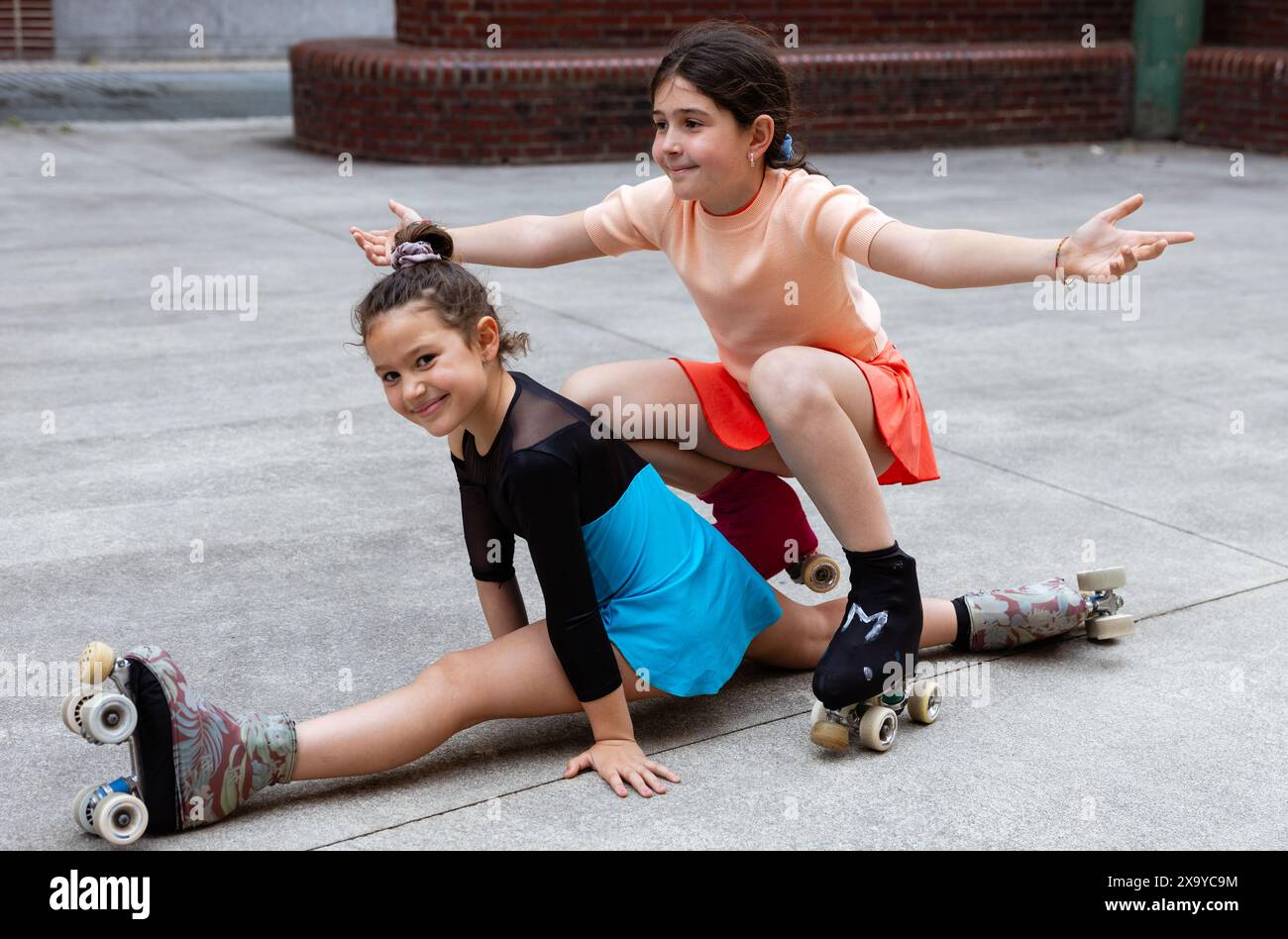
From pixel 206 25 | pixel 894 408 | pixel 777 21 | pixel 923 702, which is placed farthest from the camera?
pixel 206 25

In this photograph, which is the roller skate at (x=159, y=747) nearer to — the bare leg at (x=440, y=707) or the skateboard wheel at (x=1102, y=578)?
the bare leg at (x=440, y=707)

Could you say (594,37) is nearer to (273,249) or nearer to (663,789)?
(273,249)

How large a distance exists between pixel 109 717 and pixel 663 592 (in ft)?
3.03

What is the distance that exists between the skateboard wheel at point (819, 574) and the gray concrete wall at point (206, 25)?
16188 millimetres

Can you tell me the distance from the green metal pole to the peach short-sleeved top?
9.67 meters

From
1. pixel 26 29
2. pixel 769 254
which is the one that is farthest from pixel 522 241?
pixel 26 29

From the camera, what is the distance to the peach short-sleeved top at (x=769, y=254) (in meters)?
2.74

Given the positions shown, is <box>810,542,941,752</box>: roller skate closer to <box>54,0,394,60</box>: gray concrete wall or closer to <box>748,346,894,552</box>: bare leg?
<box>748,346,894,552</box>: bare leg

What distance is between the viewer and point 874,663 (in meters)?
2.63

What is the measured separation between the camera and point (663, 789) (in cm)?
252

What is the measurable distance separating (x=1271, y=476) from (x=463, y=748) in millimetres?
2523

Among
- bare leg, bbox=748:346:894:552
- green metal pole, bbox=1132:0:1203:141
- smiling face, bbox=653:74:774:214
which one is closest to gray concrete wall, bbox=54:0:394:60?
green metal pole, bbox=1132:0:1203:141

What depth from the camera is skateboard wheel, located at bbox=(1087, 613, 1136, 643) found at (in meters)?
3.06

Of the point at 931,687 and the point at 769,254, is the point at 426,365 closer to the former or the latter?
the point at 769,254
